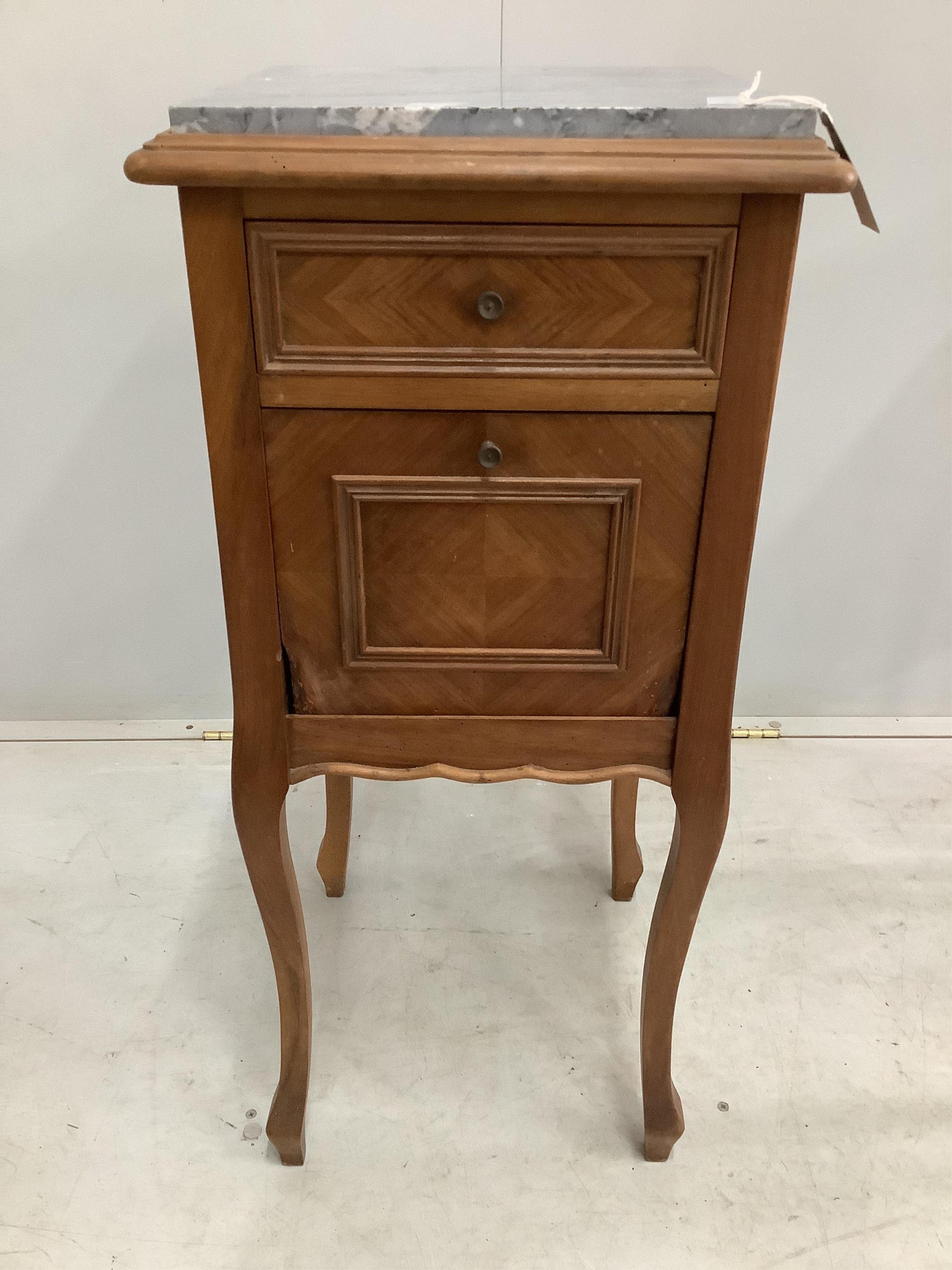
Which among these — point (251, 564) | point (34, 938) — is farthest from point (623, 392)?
point (34, 938)

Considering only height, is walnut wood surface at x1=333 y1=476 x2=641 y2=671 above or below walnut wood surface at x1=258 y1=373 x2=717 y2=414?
below

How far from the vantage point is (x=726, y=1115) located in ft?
3.45

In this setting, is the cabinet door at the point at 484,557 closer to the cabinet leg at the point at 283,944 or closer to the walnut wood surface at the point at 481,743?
the walnut wood surface at the point at 481,743

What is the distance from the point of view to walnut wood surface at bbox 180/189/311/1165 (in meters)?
0.66

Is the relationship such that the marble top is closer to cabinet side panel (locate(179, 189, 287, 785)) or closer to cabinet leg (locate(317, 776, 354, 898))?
cabinet side panel (locate(179, 189, 287, 785))

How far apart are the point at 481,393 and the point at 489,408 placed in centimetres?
1

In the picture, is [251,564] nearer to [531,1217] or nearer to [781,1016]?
[531,1217]

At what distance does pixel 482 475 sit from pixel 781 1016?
799 millimetres

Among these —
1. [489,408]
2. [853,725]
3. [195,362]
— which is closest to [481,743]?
[489,408]

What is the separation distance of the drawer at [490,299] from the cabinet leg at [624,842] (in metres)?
0.64

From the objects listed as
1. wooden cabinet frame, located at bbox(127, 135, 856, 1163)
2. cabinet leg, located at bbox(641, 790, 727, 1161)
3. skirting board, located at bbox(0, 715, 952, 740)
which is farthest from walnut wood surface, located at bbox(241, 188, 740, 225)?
skirting board, located at bbox(0, 715, 952, 740)

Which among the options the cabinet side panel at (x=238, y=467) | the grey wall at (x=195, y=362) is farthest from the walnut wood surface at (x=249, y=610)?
the grey wall at (x=195, y=362)

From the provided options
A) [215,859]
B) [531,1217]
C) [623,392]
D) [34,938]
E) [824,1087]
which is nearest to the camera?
[623,392]

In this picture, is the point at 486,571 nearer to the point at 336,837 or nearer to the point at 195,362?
the point at 336,837
